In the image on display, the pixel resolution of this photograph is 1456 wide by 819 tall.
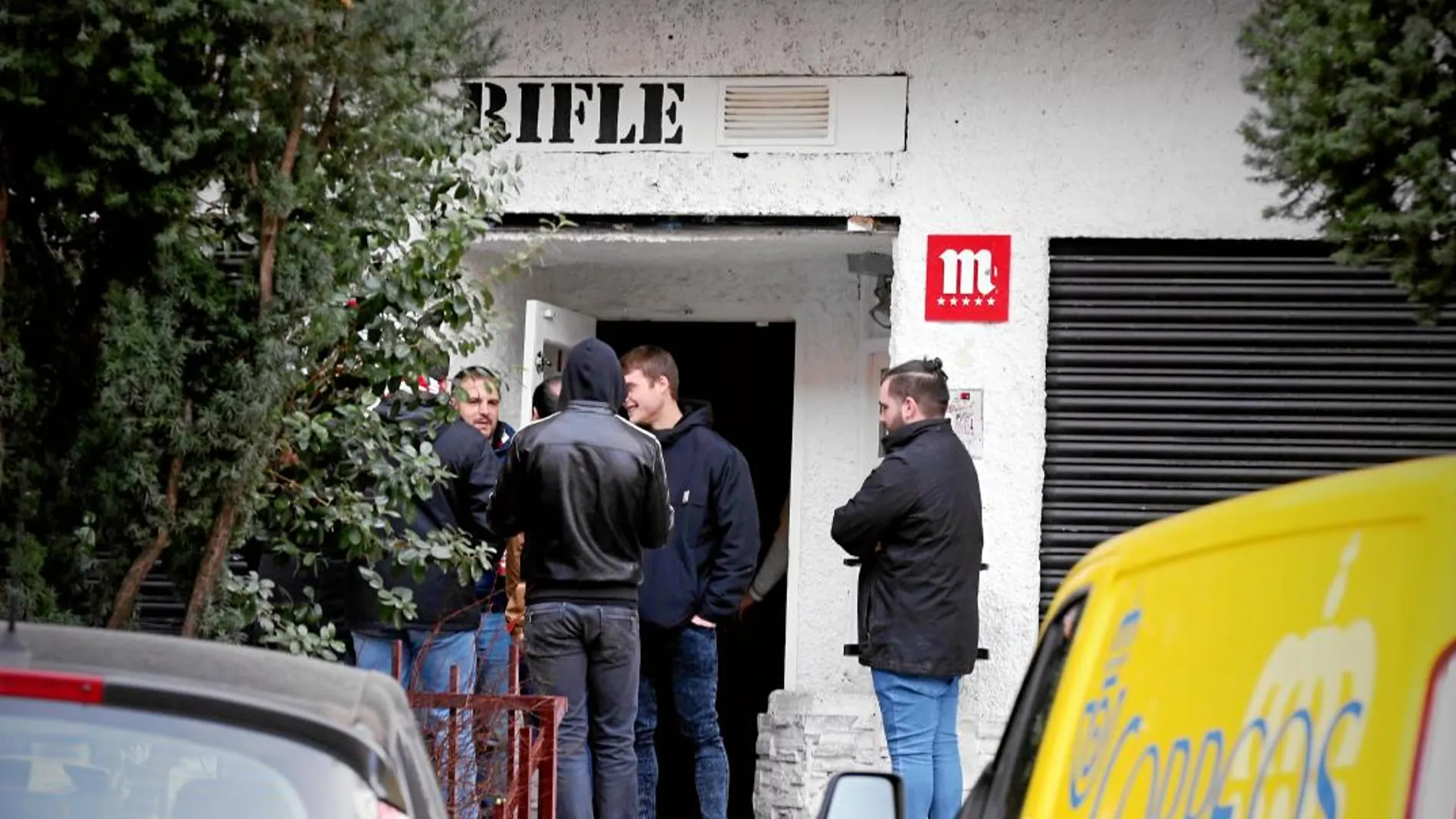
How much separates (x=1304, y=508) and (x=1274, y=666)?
0.19 metres

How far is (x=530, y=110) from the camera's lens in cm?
991

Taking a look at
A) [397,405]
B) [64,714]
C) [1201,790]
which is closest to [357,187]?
[397,405]

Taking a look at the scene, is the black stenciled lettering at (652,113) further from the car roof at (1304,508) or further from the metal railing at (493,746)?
the car roof at (1304,508)

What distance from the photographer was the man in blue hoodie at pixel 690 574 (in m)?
8.63

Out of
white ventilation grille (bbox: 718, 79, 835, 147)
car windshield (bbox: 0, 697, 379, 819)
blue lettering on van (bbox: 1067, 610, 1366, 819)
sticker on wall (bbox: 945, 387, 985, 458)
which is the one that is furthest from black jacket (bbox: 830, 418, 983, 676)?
car windshield (bbox: 0, 697, 379, 819)

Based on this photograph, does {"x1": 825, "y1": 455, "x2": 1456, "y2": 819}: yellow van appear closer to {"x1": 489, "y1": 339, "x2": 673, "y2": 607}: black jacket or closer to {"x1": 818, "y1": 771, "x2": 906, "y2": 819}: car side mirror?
{"x1": 818, "y1": 771, "x2": 906, "y2": 819}: car side mirror

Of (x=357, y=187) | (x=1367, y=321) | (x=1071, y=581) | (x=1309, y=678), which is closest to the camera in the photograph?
(x=1309, y=678)

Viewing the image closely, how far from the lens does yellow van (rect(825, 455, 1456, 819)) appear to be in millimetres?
1894

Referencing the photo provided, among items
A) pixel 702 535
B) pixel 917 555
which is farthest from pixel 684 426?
pixel 917 555

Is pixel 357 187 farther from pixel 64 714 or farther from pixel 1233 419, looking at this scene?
pixel 1233 419

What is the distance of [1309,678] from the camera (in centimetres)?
217

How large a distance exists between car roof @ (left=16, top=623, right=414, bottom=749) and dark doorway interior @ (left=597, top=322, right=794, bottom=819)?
334 inches

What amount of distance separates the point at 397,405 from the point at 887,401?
2440mm

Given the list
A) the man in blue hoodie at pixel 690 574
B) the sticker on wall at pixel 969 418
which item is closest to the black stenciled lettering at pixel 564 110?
the man in blue hoodie at pixel 690 574
